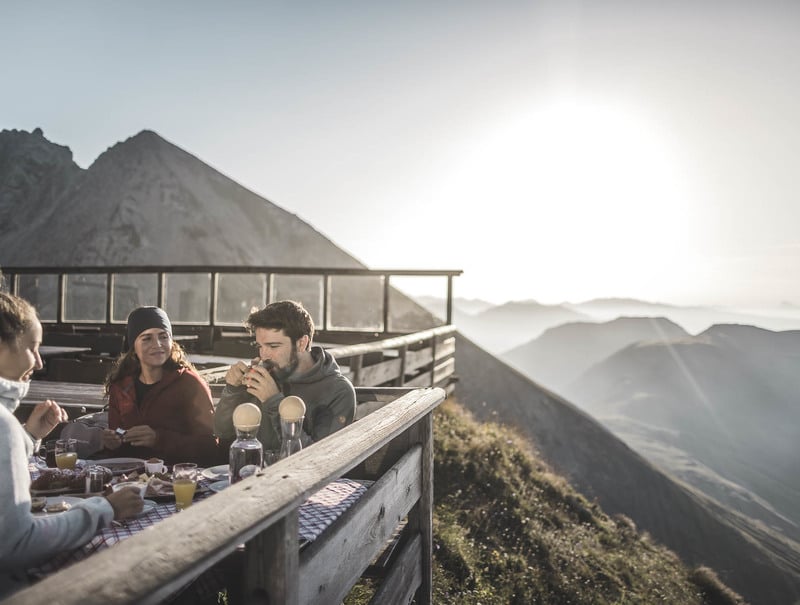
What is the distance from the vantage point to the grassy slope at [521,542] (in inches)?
254

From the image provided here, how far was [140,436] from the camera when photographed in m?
3.12

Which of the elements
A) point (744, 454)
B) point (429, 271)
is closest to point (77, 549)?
point (429, 271)

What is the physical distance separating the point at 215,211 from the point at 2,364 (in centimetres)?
9712

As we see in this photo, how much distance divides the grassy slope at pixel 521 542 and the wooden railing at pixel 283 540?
10.6 feet

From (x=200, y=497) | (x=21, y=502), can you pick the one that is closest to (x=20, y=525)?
(x=21, y=502)

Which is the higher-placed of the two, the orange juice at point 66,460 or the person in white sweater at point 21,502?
the person in white sweater at point 21,502

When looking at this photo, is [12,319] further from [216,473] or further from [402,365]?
[402,365]

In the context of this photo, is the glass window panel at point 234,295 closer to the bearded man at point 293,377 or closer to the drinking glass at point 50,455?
the bearded man at point 293,377

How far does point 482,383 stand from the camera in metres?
82.1

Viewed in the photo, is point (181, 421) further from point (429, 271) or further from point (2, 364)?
point (429, 271)

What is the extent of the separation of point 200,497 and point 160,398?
4.36ft

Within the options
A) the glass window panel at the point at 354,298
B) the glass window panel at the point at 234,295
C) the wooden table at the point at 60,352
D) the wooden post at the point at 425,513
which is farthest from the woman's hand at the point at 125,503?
the glass window panel at the point at 354,298

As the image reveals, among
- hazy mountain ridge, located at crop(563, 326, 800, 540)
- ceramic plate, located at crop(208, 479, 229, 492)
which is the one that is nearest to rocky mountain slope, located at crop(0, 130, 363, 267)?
ceramic plate, located at crop(208, 479, 229, 492)

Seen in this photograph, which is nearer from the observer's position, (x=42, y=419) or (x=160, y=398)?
(x=42, y=419)
